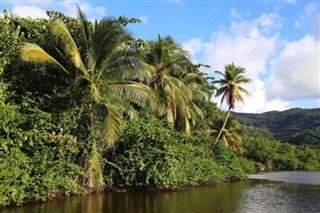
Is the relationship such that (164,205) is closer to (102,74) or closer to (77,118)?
(77,118)

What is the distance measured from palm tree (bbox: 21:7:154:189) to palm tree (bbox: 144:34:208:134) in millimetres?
4590

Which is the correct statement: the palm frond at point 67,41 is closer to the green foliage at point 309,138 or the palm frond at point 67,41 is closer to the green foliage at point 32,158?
the green foliage at point 32,158

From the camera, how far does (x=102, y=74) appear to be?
Result: 1745 cm

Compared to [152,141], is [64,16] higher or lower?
higher

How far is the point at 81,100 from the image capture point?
1669cm

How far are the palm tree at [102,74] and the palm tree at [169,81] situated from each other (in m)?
4.59

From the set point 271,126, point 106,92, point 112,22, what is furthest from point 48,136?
point 271,126

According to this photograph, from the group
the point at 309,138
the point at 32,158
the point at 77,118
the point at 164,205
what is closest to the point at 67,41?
the point at 77,118

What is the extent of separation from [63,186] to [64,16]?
9800 mm

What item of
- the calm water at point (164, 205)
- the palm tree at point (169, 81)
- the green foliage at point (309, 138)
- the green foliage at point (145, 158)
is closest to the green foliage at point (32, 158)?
the calm water at point (164, 205)

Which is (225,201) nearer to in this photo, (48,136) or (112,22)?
(48,136)

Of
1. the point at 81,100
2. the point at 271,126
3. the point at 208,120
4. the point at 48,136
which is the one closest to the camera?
the point at 48,136

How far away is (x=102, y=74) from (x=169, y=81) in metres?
7.12

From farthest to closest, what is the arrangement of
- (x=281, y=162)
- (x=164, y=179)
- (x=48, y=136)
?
(x=281, y=162)
(x=164, y=179)
(x=48, y=136)
